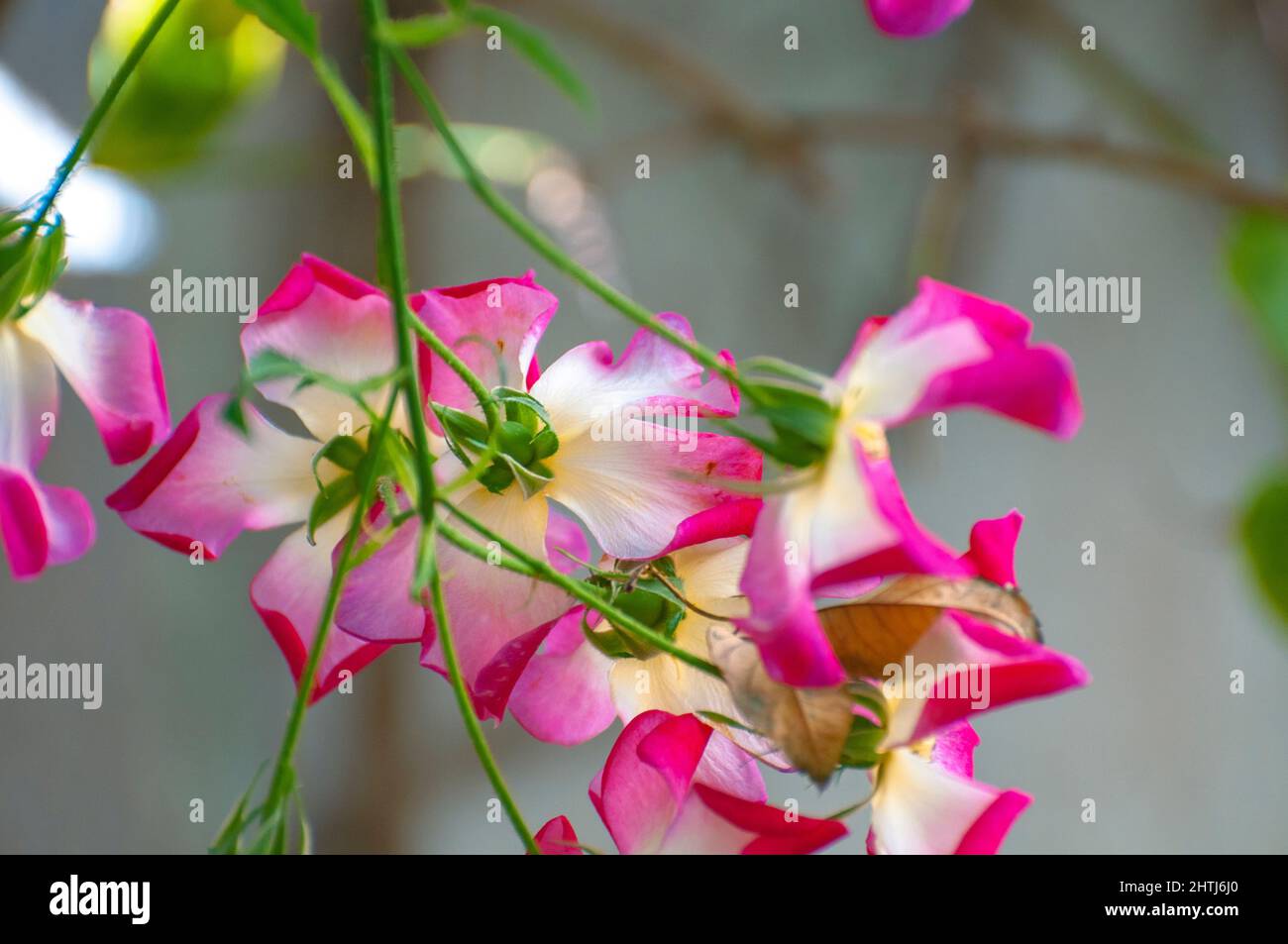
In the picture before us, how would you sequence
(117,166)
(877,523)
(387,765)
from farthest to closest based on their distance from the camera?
(387,765) < (117,166) < (877,523)

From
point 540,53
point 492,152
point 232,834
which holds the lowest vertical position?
point 232,834

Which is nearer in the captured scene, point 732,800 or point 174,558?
point 732,800

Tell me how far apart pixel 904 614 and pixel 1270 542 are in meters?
0.62

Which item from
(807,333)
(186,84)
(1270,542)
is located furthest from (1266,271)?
(186,84)

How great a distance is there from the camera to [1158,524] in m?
1.10

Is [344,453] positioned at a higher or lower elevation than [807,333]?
lower

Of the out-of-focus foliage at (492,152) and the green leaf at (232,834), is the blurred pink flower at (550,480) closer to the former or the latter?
the green leaf at (232,834)

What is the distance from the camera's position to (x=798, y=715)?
17cm

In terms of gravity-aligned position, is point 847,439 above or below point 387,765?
above

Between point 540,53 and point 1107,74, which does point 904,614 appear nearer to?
point 540,53

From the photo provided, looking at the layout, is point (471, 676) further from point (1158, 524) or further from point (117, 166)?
point (1158, 524)

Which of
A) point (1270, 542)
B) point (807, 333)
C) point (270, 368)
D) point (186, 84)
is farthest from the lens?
point (807, 333)

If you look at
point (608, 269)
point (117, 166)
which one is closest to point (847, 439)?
point (117, 166)
